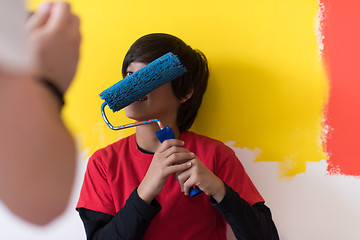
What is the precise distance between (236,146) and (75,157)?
24.9 inches

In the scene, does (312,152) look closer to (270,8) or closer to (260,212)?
(260,212)

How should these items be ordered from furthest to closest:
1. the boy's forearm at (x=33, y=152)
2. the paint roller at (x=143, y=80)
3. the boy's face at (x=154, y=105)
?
the boy's face at (x=154, y=105) → the paint roller at (x=143, y=80) → the boy's forearm at (x=33, y=152)

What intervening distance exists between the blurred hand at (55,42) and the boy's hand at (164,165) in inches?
17.8

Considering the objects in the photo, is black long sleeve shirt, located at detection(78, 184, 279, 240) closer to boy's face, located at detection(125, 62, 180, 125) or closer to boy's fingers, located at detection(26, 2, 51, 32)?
boy's face, located at detection(125, 62, 180, 125)

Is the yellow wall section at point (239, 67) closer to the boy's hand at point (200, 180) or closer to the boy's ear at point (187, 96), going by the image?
the boy's ear at point (187, 96)

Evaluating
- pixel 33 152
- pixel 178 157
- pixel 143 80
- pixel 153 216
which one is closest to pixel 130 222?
pixel 153 216

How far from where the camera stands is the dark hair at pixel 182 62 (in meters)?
0.79

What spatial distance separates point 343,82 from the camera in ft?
2.60

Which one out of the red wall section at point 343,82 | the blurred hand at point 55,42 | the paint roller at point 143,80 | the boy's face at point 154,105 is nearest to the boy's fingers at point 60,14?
the blurred hand at point 55,42

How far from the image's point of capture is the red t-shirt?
0.77 meters

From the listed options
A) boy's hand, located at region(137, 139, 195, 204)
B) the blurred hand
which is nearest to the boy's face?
boy's hand, located at region(137, 139, 195, 204)

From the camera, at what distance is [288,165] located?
82 cm

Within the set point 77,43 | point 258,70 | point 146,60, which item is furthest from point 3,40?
point 258,70

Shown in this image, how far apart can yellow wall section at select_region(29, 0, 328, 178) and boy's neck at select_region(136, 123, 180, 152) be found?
0.09m
